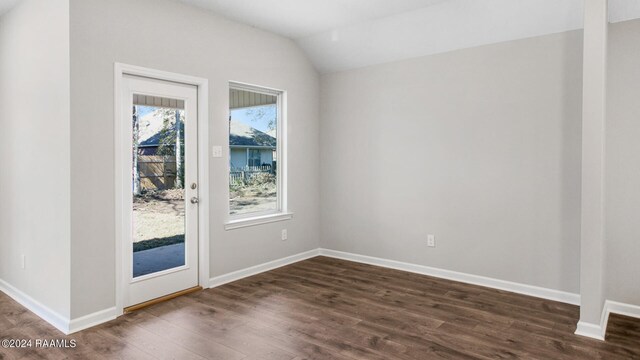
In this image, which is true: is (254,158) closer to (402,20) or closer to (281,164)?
(281,164)

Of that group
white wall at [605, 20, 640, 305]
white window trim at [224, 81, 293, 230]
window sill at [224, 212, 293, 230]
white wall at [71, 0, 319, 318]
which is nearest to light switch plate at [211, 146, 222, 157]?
white wall at [71, 0, 319, 318]

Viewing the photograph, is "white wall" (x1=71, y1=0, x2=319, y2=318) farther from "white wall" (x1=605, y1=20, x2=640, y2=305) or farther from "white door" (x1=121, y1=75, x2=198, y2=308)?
"white wall" (x1=605, y1=20, x2=640, y2=305)

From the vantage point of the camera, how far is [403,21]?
4.09 m

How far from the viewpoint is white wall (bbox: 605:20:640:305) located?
11.0 feet

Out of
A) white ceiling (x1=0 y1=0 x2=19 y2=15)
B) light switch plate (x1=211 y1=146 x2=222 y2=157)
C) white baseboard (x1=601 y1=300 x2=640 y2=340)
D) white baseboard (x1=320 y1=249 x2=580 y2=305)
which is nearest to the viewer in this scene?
white baseboard (x1=601 y1=300 x2=640 y2=340)

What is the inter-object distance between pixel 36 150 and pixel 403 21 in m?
3.56

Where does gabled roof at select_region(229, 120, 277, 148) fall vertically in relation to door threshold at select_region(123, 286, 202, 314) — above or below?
above

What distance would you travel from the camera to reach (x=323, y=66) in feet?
16.9

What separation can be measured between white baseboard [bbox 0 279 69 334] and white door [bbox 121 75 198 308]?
46cm

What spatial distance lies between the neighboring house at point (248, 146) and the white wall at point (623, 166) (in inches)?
134

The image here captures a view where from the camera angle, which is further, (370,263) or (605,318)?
(370,263)

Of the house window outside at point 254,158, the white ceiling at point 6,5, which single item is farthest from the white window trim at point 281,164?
the white ceiling at point 6,5

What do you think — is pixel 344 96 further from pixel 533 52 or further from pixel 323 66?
pixel 533 52

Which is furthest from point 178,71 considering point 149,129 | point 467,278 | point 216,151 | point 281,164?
point 467,278
